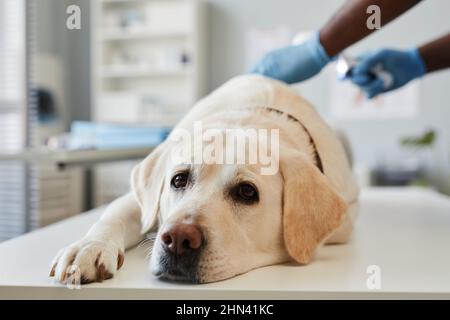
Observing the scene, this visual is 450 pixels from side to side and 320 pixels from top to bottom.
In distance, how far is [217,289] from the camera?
0.73 metres

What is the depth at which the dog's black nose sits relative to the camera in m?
0.78

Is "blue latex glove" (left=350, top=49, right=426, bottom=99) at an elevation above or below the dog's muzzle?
above

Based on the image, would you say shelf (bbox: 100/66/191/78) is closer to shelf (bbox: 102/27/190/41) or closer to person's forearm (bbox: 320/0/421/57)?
shelf (bbox: 102/27/190/41)

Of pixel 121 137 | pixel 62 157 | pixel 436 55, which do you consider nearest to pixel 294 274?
pixel 62 157

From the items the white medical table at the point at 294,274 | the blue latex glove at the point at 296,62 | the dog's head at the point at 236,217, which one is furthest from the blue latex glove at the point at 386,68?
the dog's head at the point at 236,217

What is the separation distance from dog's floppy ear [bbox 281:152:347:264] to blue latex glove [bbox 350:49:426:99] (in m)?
0.83

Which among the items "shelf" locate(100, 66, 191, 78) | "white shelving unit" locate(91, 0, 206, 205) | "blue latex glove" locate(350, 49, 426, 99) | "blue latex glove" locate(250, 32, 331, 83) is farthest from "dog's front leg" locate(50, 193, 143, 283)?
"shelf" locate(100, 66, 191, 78)

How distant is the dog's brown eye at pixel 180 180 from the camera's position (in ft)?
3.11

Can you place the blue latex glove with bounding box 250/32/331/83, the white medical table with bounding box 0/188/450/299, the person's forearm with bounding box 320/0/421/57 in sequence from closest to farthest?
the white medical table with bounding box 0/188/450/299 → the person's forearm with bounding box 320/0/421/57 → the blue latex glove with bounding box 250/32/331/83

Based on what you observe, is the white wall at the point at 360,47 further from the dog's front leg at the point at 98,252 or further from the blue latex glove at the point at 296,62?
the dog's front leg at the point at 98,252

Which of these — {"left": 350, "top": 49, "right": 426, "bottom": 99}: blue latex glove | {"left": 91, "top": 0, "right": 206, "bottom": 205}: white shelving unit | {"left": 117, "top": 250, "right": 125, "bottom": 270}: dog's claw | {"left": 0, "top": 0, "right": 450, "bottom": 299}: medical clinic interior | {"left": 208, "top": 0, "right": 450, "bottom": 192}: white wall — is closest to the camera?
{"left": 117, "top": 250, "right": 125, "bottom": 270}: dog's claw

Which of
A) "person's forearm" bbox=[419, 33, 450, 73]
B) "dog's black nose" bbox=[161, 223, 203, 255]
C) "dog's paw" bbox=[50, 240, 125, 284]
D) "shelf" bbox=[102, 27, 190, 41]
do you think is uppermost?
"shelf" bbox=[102, 27, 190, 41]

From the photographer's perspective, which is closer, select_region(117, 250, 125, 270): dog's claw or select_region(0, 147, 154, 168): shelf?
select_region(117, 250, 125, 270): dog's claw

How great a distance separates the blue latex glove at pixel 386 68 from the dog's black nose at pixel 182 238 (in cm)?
110
